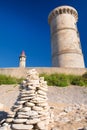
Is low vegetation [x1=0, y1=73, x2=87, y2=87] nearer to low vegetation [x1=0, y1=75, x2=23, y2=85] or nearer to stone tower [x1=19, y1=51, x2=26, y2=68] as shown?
low vegetation [x1=0, y1=75, x2=23, y2=85]

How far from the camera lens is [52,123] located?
6082 millimetres

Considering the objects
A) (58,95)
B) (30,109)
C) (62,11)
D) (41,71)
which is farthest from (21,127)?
(62,11)

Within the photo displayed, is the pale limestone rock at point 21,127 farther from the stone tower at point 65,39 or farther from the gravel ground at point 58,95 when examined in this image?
the stone tower at point 65,39

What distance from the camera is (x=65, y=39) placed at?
72.8 ft

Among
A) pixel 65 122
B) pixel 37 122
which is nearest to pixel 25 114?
pixel 37 122

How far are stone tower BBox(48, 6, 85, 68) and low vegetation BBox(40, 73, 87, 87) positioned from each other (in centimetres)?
525

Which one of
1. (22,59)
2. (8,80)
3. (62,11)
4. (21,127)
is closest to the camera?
(21,127)

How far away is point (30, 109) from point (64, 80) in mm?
9805

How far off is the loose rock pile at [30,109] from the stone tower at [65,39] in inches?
597

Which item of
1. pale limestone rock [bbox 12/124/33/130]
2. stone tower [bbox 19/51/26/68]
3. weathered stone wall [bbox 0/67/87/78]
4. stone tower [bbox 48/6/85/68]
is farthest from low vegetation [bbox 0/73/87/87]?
stone tower [bbox 19/51/26/68]

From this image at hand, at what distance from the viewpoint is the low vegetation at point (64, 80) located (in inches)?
587

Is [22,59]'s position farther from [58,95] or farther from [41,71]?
[58,95]

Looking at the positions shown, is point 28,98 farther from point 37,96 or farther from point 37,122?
point 37,122

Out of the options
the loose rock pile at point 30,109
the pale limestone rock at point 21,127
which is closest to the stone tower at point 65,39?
the loose rock pile at point 30,109
